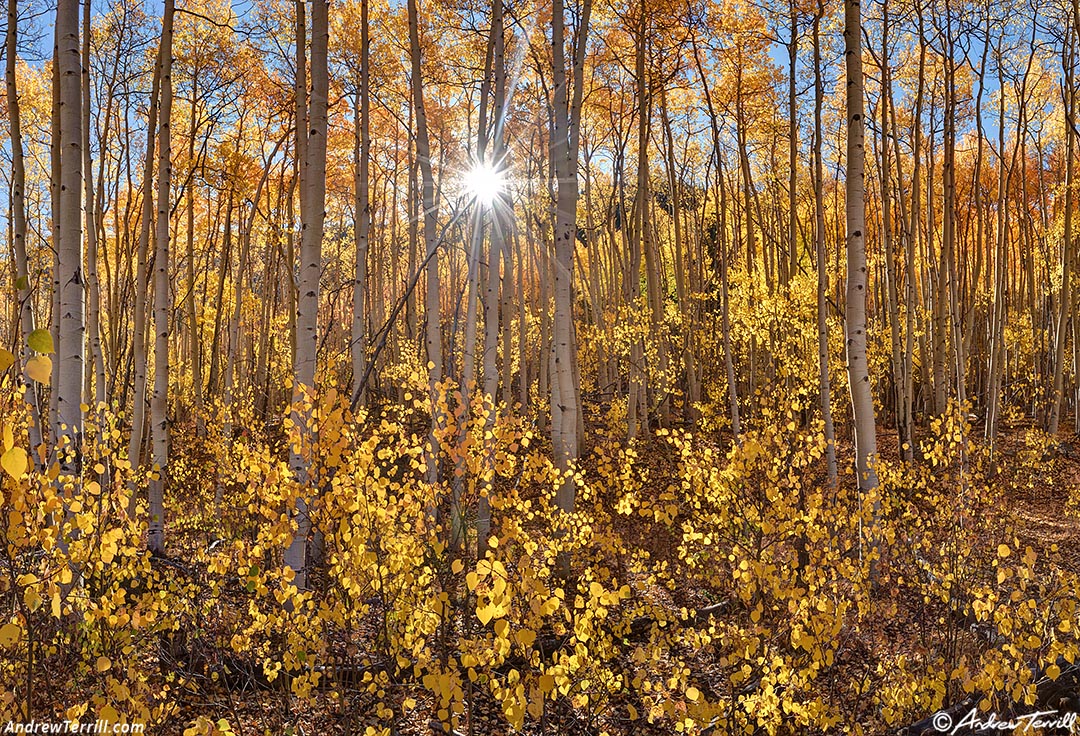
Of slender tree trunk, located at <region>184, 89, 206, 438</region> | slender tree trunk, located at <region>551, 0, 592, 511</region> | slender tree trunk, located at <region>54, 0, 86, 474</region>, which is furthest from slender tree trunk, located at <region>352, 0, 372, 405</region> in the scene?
slender tree trunk, located at <region>54, 0, 86, 474</region>

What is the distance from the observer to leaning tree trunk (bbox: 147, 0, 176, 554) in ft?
18.4

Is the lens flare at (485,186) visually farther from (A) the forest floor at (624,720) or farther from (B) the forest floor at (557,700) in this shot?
(B) the forest floor at (557,700)

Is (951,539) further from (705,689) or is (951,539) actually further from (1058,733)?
(705,689)

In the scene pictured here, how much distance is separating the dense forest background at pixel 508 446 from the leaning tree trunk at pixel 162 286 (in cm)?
3

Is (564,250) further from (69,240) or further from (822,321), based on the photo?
(822,321)

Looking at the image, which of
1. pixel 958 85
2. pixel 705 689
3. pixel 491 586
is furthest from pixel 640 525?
pixel 958 85

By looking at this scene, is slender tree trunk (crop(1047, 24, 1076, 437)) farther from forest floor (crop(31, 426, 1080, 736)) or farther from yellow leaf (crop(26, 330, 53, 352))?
yellow leaf (crop(26, 330, 53, 352))

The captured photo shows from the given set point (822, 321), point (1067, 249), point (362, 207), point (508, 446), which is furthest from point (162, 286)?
point (1067, 249)

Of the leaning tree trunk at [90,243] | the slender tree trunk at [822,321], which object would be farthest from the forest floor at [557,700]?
the leaning tree trunk at [90,243]

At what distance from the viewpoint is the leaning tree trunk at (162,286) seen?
18.4ft

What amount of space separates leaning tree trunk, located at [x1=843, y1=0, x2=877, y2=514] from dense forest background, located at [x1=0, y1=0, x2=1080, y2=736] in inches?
1.3

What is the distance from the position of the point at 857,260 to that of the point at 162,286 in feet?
19.5

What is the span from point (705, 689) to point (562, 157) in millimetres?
4418

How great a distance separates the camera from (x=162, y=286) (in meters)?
5.97
